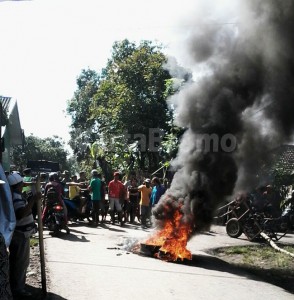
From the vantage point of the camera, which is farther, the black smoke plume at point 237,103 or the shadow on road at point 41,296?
the black smoke plume at point 237,103

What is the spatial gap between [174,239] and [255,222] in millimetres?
3688

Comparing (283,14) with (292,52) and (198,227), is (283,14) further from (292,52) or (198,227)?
(198,227)

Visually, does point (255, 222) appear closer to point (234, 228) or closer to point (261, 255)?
point (234, 228)

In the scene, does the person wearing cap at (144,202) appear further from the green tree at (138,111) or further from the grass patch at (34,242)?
the green tree at (138,111)

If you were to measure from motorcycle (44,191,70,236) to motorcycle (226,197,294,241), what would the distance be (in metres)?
4.59

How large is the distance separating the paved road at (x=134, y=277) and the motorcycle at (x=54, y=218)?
2.27 feet

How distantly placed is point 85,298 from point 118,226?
789 centimetres

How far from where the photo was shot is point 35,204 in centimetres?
677

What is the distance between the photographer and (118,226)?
12898 millimetres

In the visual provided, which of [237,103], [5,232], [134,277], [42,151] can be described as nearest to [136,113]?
[237,103]

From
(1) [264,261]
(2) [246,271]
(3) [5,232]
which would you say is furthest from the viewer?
(1) [264,261]

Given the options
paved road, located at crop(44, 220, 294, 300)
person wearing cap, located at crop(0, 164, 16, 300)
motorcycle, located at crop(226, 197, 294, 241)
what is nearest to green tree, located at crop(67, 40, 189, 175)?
motorcycle, located at crop(226, 197, 294, 241)

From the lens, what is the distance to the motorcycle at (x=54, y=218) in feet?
32.4

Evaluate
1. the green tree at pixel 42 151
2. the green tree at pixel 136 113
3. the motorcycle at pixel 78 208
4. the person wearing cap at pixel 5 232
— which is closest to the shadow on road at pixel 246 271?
the person wearing cap at pixel 5 232
